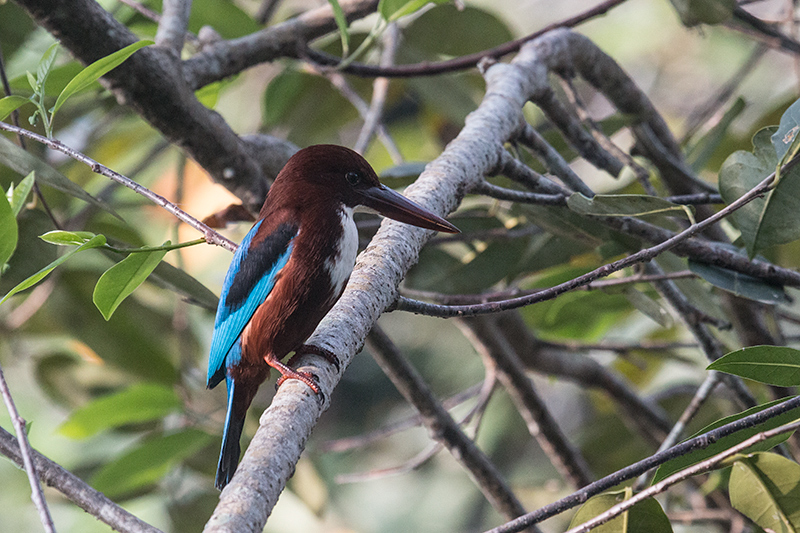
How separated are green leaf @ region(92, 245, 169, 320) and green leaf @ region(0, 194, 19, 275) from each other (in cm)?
12

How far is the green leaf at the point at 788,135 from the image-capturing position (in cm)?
100

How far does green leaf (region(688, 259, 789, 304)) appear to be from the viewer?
4.10ft

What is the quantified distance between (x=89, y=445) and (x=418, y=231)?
6.66 ft

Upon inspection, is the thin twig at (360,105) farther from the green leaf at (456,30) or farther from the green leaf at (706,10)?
the green leaf at (706,10)

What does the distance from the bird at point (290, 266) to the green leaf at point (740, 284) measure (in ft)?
1.58

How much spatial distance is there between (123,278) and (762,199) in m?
0.99

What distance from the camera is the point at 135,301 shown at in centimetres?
224

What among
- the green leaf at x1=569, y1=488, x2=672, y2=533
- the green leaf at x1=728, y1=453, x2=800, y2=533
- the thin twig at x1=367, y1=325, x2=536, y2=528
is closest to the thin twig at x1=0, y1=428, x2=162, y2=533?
→ the green leaf at x1=569, y1=488, x2=672, y2=533

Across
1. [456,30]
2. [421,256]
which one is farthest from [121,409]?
[456,30]

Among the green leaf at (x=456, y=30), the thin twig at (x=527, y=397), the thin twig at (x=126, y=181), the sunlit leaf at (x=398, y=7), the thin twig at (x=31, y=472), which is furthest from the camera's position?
the green leaf at (x=456, y=30)

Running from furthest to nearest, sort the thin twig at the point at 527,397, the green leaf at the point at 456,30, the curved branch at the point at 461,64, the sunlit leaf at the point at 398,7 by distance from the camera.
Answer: the green leaf at the point at 456,30 → the thin twig at the point at 527,397 → the curved branch at the point at 461,64 → the sunlit leaf at the point at 398,7

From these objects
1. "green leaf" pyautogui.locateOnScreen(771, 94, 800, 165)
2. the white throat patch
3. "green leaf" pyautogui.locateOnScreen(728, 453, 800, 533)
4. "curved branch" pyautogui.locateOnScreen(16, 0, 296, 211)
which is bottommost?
"green leaf" pyautogui.locateOnScreen(728, 453, 800, 533)

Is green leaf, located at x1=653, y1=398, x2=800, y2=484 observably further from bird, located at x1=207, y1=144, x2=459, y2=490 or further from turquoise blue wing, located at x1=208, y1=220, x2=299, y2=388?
turquoise blue wing, located at x1=208, y1=220, x2=299, y2=388

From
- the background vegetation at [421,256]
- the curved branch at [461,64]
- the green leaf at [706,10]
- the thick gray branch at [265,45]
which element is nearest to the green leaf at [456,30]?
the background vegetation at [421,256]
